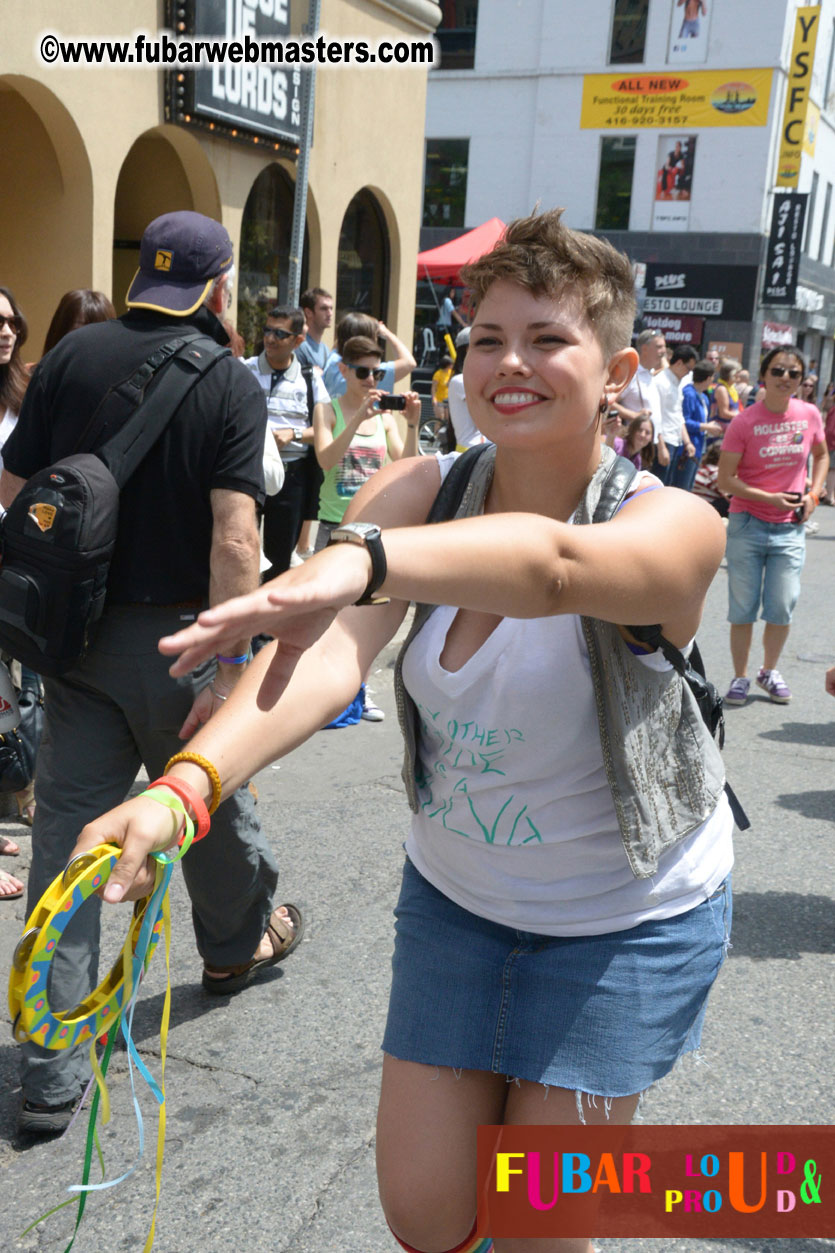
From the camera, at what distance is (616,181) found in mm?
29609

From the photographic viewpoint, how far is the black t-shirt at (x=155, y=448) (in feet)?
10.0

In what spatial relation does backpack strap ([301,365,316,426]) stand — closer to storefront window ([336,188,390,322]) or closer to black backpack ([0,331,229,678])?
black backpack ([0,331,229,678])

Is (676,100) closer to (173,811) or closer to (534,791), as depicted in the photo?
(534,791)

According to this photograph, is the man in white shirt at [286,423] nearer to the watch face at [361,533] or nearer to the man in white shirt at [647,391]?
the man in white shirt at [647,391]

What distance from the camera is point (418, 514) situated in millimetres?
2025

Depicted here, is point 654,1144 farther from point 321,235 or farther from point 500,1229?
point 321,235

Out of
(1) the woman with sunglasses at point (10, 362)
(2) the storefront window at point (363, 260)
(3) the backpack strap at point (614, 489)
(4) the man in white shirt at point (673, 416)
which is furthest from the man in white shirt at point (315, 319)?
(3) the backpack strap at point (614, 489)

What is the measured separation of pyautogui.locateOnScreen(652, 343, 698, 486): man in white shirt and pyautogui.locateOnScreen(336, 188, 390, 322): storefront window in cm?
375

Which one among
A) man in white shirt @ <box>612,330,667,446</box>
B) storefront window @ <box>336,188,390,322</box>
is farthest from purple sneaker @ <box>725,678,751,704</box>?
storefront window @ <box>336,188,390,322</box>

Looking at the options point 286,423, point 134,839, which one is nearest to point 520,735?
point 134,839

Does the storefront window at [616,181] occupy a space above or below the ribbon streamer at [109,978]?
above

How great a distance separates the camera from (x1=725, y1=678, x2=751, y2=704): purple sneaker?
7258 mm

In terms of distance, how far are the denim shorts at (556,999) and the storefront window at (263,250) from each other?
10.5 m

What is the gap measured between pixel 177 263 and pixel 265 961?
2042 millimetres
